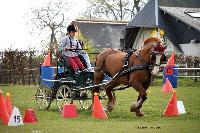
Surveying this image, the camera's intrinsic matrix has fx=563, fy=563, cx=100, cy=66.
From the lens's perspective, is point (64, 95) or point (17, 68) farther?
point (17, 68)

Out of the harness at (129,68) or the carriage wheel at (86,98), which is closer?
the harness at (129,68)

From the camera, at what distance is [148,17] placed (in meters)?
47.8

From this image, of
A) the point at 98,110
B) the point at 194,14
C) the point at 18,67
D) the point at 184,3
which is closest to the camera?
the point at 98,110

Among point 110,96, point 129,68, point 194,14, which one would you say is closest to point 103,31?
point 194,14

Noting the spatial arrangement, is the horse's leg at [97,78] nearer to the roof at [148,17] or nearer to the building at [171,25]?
the building at [171,25]

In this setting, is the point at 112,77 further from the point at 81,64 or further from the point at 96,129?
the point at 96,129

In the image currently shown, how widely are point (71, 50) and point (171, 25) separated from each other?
3232 centimetres

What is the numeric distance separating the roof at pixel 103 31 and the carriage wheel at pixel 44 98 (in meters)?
42.0

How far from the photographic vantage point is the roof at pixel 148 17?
47.0 meters

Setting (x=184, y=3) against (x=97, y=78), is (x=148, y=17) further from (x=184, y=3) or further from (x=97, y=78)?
(x=97, y=78)

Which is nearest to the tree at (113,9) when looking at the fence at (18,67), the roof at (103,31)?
the roof at (103,31)

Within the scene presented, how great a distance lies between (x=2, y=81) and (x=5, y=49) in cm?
202

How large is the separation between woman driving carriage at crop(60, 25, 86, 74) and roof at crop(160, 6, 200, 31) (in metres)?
28.0

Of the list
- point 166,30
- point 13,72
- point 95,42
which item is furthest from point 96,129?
point 95,42
